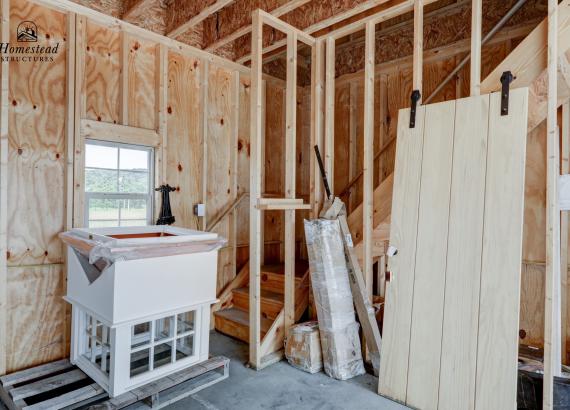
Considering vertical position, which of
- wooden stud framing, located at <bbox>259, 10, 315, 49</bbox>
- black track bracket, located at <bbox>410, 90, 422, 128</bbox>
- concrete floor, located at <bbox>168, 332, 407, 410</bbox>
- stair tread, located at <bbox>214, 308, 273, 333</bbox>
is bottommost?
concrete floor, located at <bbox>168, 332, 407, 410</bbox>

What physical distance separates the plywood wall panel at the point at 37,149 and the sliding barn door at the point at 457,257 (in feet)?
8.82

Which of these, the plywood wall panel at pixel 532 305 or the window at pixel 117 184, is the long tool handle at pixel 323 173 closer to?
the window at pixel 117 184

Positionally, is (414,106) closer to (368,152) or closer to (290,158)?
(368,152)

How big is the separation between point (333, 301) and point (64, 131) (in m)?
2.59

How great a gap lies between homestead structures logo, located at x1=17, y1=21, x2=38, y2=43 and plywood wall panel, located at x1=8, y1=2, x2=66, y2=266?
32 millimetres

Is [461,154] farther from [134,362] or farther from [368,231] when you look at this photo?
[134,362]

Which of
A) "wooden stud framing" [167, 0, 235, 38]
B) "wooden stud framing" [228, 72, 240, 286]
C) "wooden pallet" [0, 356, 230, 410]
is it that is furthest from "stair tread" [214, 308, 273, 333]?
"wooden stud framing" [167, 0, 235, 38]

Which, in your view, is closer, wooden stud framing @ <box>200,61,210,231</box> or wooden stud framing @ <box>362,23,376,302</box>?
wooden stud framing @ <box>362,23,376,302</box>

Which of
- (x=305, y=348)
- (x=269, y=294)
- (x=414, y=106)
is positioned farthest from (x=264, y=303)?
(x=414, y=106)

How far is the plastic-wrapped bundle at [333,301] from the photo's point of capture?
2871mm

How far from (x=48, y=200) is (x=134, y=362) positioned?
4.84ft

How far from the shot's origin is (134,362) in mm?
2967

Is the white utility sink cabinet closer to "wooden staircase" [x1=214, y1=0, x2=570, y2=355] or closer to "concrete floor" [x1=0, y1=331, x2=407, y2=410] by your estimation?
"concrete floor" [x1=0, y1=331, x2=407, y2=410]

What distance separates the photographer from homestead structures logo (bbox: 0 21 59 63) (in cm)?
278
